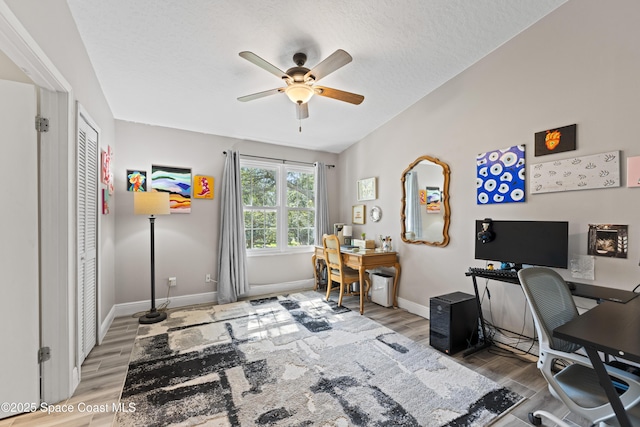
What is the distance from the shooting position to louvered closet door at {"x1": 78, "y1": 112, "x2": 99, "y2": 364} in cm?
211

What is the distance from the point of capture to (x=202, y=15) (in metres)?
2.00

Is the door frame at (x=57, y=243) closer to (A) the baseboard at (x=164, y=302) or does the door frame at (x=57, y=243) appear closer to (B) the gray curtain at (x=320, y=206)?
(A) the baseboard at (x=164, y=302)

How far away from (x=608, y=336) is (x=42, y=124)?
129 inches

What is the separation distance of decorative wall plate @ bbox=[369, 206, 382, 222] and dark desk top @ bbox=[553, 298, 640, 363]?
8.90 ft

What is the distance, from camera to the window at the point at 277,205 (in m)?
4.35

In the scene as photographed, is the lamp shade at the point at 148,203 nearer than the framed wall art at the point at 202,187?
Yes

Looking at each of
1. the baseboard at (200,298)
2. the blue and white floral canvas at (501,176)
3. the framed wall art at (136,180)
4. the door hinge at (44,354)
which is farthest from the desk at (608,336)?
the framed wall art at (136,180)

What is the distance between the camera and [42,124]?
5.85 feet

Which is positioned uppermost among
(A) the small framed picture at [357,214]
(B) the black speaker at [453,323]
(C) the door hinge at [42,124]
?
(C) the door hinge at [42,124]

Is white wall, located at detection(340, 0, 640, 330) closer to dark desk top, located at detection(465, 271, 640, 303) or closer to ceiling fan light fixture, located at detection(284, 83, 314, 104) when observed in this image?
dark desk top, located at detection(465, 271, 640, 303)

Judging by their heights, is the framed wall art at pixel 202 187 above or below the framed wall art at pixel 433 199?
above

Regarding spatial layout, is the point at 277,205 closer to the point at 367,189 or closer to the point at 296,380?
the point at 367,189

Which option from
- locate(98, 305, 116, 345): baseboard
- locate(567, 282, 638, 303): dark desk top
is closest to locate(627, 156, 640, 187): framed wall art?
locate(567, 282, 638, 303): dark desk top

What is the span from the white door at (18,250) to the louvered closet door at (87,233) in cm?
31
